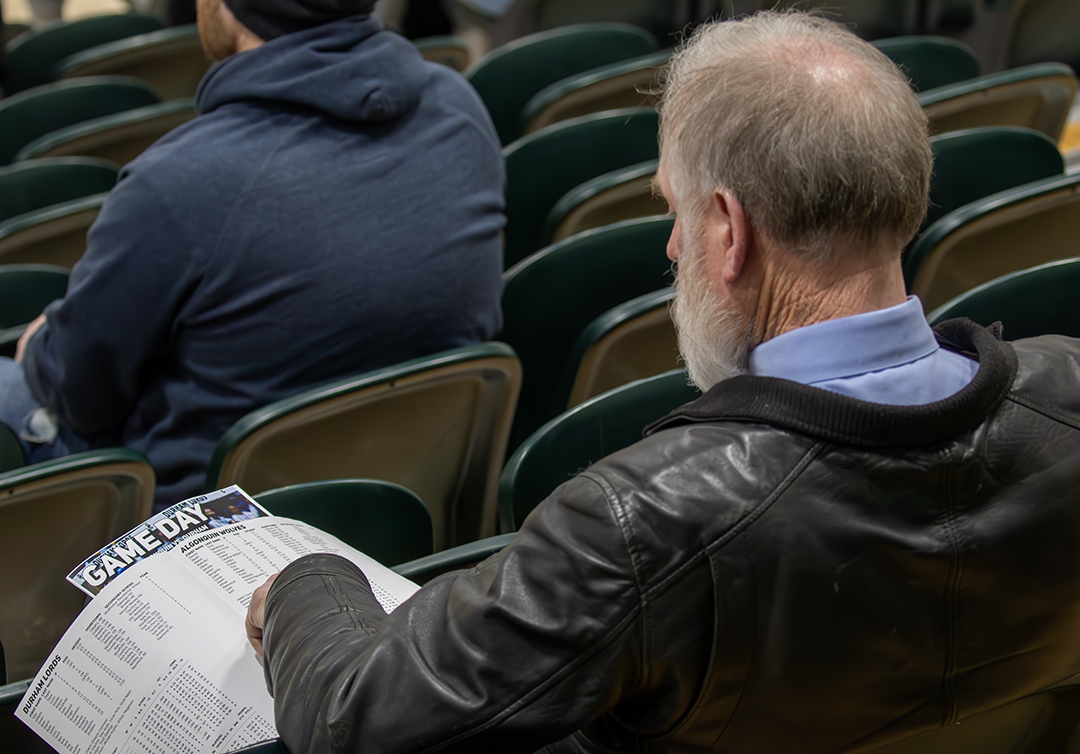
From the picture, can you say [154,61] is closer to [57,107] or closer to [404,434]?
[57,107]

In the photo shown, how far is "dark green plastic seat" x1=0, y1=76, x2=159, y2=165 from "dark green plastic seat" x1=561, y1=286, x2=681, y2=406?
230 centimetres

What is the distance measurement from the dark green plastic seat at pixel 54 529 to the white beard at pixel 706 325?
934 millimetres

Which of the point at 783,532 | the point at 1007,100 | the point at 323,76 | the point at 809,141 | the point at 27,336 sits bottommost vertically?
the point at 27,336

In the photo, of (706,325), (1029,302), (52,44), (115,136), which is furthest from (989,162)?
(52,44)

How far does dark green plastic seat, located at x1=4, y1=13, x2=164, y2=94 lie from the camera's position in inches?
165

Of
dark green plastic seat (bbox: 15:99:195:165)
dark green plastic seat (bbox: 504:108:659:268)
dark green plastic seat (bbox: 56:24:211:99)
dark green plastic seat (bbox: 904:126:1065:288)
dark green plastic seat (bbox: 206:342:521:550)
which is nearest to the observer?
dark green plastic seat (bbox: 206:342:521:550)

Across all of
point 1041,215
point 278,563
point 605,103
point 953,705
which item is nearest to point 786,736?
point 953,705

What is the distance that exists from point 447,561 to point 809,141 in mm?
655

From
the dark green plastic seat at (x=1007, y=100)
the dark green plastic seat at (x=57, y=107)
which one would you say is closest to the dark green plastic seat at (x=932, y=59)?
the dark green plastic seat at (x=1007, y=100)

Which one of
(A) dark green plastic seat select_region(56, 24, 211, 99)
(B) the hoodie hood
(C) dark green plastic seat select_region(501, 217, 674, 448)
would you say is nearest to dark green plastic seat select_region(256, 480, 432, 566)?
(C) dark green plastic seat select_region(501, 217, 674, 448)

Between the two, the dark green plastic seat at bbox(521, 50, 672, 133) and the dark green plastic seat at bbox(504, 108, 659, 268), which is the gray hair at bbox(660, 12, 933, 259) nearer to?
the dark green plastic seat at bbox(504, 108, 659, 268)

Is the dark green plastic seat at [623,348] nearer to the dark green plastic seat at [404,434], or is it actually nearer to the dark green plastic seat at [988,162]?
the dark green plastic seat at [404,434]

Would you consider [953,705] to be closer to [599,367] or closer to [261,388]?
[599,367]

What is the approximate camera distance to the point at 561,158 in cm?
263
